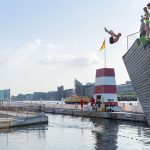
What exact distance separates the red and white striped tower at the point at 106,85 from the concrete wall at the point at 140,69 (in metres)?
32.7

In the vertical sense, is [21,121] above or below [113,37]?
below

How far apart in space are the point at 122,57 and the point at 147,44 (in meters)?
4.61

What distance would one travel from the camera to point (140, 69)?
17859 millimetres

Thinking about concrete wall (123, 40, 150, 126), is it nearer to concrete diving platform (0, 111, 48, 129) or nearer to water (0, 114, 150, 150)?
water (0, 114, 150, 150)

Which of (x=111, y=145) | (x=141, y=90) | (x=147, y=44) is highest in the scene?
(x=147, y=44)

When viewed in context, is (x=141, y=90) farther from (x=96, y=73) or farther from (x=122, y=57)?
(x=96, y=73)

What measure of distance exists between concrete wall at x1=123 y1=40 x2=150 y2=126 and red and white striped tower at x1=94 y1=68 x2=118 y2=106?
32.7 m

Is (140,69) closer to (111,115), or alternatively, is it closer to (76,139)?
(76,139)

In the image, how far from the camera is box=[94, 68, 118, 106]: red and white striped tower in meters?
53.0

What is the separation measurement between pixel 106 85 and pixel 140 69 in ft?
115

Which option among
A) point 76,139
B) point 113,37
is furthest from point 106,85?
point 113,37

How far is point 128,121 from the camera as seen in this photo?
46.8 metres

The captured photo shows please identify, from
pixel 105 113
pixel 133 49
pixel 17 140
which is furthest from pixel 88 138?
pixel 105 113

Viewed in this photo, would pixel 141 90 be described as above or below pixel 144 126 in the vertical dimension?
above
